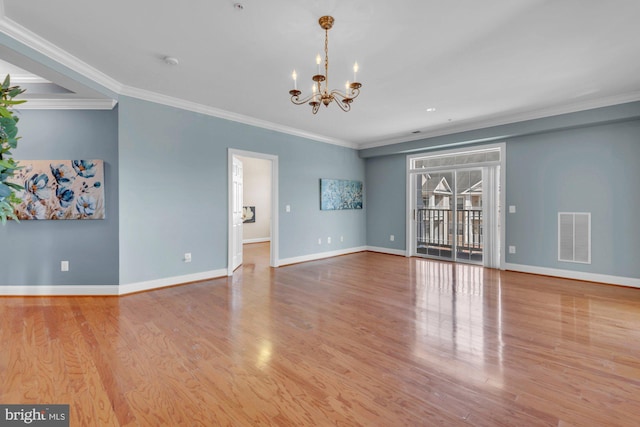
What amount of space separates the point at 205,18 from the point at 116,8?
0.67 metres

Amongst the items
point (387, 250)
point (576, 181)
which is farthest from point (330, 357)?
point (387, 250)

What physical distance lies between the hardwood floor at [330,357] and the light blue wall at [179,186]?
24.6 inches

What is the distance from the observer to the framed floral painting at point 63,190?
149 inches

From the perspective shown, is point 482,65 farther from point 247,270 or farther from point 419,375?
point 247,270

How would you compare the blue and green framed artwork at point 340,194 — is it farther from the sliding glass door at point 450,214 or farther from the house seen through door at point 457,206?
the sliding glass door at point 450,214

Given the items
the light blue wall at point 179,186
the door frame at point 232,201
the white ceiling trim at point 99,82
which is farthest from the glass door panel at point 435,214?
the door frame at point 232,201

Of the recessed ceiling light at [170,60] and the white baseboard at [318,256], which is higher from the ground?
the recessed ceiling light at [170,60]

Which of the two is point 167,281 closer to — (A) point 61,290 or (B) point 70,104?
(A) point 61,290

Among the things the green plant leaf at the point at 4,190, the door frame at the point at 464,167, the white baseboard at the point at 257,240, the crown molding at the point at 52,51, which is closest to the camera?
the green plant leaf at the point at 4,190

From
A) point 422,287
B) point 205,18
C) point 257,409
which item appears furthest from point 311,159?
point 257,409

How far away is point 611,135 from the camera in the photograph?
4406mm

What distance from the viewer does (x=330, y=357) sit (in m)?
2.35

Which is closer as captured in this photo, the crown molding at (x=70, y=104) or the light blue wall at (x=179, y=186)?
the crown molding at (x=70, y=104)

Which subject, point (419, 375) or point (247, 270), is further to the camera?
point (247, 270)
